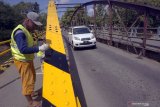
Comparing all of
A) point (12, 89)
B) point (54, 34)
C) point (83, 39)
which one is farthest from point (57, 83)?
point (83, 39)

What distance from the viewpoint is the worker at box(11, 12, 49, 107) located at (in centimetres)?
548

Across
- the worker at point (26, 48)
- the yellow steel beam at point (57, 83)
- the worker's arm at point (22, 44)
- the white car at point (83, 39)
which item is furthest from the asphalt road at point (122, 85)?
the white car at point (83, 39)

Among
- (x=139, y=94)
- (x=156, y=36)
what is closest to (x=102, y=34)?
(x=156, y=36)

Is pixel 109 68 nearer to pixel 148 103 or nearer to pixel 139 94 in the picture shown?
pixel 139 94

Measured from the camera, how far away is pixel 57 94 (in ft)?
15.9

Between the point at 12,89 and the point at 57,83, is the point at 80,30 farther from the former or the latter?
the point at 57,83

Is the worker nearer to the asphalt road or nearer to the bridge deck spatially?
the bridge deck

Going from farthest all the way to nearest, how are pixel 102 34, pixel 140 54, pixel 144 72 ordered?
pixel 102 34, pixel 140 54, pixel 144 72

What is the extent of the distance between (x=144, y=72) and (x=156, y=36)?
5387 millimetres

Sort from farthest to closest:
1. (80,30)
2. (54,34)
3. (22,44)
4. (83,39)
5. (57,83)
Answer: (80,30) < (83,39) < (54,34) < (22,44) < (57,83)

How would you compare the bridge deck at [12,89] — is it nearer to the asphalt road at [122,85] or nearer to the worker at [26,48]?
the worker at [26,48]

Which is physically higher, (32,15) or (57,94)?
(32,15)

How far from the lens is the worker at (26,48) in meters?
5.48

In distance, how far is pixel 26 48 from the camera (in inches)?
215
